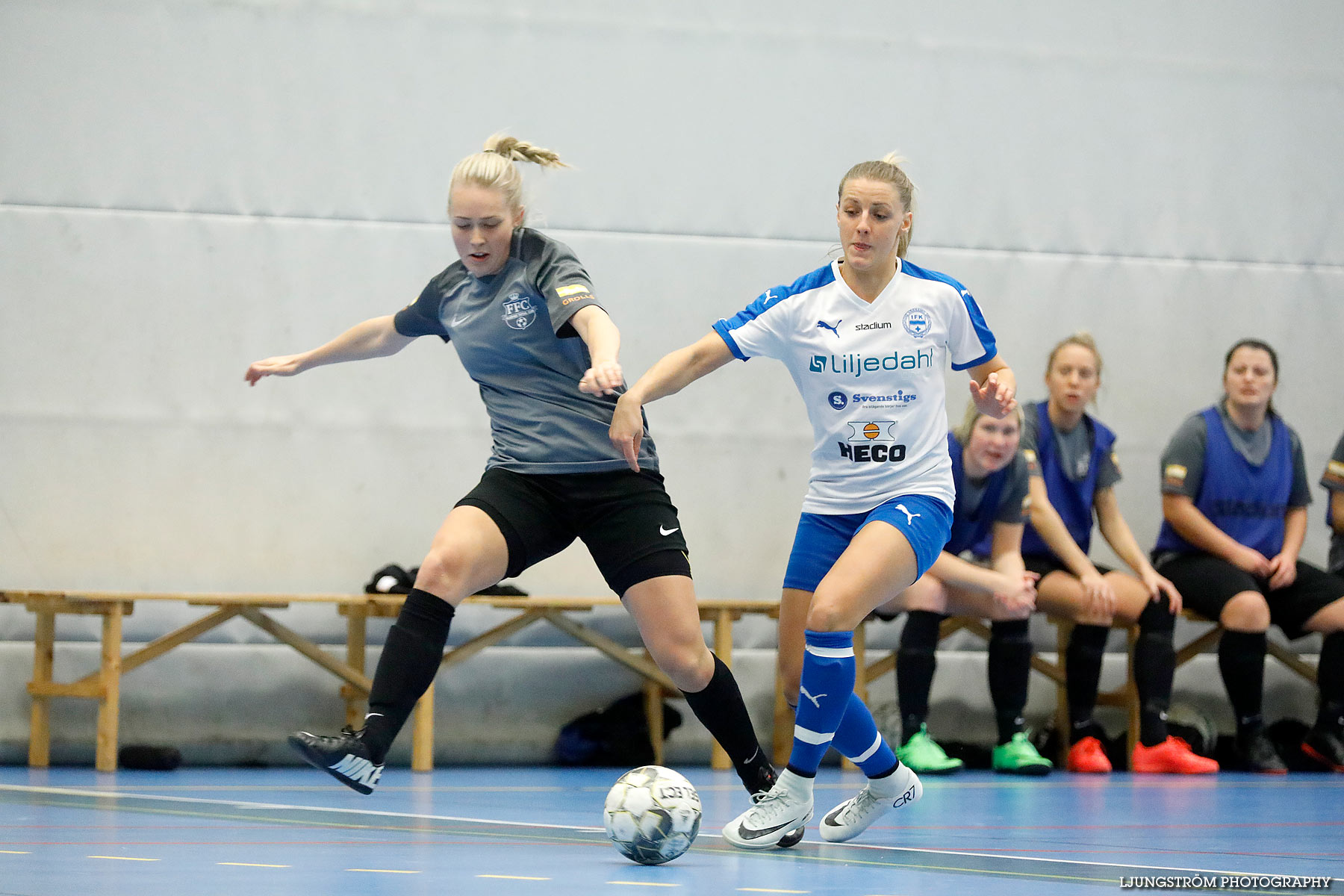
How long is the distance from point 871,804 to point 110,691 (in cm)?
362

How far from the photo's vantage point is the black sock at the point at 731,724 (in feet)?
13.4

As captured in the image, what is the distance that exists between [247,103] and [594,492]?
13.3ft

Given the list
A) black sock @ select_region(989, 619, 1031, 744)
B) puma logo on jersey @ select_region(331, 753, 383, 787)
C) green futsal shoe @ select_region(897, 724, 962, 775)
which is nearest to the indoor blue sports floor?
puma logo on jersey @ select_region(331, 753, 383, 787)

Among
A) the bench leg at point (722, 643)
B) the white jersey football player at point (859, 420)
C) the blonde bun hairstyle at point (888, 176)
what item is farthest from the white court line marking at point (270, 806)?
the bench leg at point (722, 643)

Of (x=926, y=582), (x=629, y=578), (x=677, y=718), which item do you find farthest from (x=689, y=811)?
(x=677, y=718)

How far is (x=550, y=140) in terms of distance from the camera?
24.9 ft

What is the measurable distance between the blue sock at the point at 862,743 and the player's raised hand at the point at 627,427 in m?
0.89

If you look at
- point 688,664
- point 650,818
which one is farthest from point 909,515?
point 650,818

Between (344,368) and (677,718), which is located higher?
(344,368)

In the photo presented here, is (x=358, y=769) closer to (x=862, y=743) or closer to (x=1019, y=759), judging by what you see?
(x=862, y=743)

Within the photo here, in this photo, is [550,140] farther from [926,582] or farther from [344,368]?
[926,582]

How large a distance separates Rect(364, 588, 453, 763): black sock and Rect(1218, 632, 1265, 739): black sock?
4.54 meters

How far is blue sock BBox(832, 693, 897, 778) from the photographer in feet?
13.1

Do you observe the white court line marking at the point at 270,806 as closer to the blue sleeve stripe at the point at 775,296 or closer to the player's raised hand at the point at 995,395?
the blue sleeve stripe at the point at 775,296
